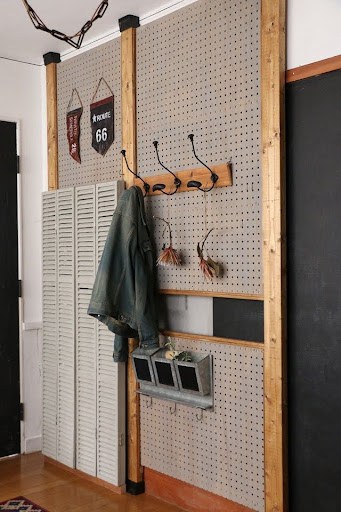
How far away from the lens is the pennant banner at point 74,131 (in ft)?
15.5

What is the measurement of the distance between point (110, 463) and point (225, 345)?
50.9 inches

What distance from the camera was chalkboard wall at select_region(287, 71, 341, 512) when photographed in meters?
3.07

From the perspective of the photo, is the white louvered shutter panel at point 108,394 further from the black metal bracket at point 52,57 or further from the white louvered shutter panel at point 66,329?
the black metal bracket at point 52,57

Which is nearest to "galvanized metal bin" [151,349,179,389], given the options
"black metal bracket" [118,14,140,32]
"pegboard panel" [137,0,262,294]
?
"pegboard panel" [137,0,262,294]

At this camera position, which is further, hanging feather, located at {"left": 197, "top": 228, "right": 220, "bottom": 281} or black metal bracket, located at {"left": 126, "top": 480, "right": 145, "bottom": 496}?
black metal bracket, located at {"left": 126, "top": 480, "right": 145, "bottom": 496}

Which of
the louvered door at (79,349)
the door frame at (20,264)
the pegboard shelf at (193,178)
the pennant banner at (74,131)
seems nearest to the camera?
the pegboard shelf at (193,178)

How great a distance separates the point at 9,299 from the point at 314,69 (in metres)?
2.94

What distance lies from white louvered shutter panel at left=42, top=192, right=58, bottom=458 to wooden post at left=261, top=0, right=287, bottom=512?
1.99m

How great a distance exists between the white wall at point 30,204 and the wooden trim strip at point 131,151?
1173mm

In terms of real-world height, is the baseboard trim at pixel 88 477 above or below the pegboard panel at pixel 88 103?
below

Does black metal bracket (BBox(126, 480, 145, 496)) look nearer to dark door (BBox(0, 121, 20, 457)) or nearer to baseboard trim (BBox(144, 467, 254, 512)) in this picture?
baseboard trim (BBox(144, 467, 254, 512))

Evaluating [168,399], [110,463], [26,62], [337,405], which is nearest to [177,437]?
[168,399]

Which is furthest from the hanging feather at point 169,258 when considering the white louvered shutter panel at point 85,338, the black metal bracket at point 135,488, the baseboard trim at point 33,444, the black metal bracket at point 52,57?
the baseboard trim at point 33,444

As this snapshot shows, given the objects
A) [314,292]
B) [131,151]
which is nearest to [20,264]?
[131,151]
